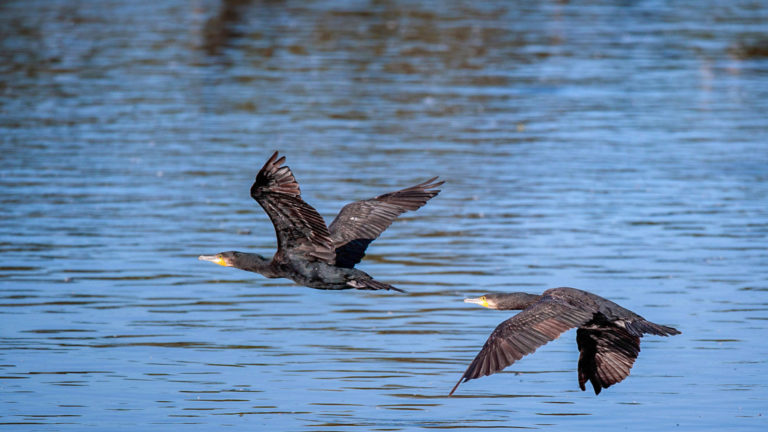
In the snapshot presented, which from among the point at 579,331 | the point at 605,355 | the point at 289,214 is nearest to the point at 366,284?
the point at 289,214

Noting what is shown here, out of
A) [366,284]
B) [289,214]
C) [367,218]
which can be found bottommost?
[366,284]

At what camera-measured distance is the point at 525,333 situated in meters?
8.75

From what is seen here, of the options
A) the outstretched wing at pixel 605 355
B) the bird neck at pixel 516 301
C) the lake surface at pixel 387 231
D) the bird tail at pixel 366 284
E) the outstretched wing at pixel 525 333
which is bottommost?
the lake surface at pixel 387 231

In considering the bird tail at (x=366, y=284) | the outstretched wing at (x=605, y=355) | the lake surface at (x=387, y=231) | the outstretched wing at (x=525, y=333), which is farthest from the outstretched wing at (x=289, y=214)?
the outstretched wing at (x=605, y=355)

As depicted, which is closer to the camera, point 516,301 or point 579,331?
point 516,301

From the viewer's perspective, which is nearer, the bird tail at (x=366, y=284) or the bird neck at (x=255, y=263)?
the bird tail at (x=366, y=284)

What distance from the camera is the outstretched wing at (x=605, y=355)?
9.85m

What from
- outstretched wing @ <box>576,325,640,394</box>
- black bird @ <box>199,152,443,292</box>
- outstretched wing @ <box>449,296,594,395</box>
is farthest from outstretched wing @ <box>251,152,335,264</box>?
outstretched wing @ <box>576,325,640,394</box>

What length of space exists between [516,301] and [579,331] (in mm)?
554

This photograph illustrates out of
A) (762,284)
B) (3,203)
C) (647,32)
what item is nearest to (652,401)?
(762,284)

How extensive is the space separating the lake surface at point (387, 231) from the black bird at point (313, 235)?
75 centimetres

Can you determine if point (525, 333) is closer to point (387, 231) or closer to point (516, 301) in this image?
point (516, 301)

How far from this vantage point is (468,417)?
381 inches

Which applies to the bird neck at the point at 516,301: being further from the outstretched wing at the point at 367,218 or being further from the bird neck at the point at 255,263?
the bird neck at the point at 255,263
